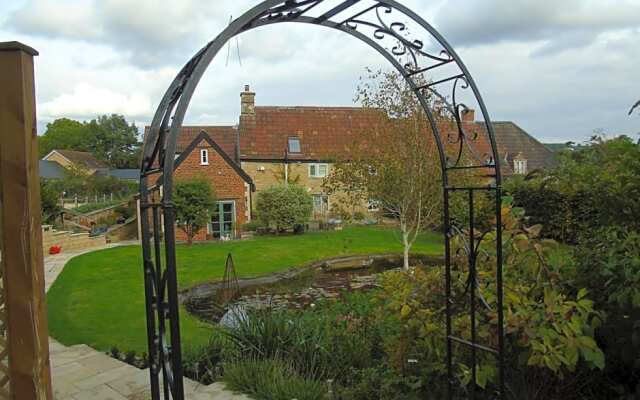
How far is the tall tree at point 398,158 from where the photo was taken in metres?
9.73

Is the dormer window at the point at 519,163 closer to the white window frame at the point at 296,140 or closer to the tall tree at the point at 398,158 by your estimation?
the white window frame at the point at 296,140

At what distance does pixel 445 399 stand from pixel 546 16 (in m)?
3.95

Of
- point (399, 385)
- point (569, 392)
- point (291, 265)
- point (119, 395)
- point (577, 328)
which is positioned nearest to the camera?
point (577, 328)

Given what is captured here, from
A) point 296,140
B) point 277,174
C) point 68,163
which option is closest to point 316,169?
point 296,140

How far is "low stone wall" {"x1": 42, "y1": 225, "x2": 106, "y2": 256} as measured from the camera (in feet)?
43.9

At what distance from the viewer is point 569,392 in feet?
9.76

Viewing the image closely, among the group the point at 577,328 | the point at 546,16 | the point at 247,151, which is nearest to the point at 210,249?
the point at 247,151

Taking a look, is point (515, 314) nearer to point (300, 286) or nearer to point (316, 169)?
point (300, 286)

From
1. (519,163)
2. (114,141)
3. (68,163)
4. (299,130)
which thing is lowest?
(519,163)

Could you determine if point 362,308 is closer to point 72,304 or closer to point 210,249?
point 72,304

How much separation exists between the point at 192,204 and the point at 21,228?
1359 cm

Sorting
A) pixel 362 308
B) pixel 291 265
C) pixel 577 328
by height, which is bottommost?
pixel 291 265

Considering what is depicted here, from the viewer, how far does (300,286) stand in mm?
9711

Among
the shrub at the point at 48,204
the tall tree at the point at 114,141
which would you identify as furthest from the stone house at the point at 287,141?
the tall tree at the point at 114,141
